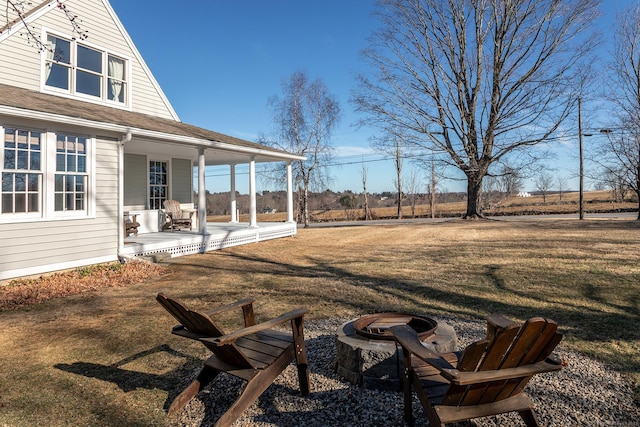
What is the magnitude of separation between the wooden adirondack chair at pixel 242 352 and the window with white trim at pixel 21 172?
642 centimetres

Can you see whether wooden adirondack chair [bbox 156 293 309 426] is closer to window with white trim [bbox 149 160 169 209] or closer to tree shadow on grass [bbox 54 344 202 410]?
tree shadow on grass [bbox 54 344 202 410]

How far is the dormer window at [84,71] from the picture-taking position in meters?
9.95

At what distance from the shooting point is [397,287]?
6902mm

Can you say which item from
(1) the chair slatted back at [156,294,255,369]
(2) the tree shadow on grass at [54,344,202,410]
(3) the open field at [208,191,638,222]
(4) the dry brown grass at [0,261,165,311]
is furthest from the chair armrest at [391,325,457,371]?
(3) the open field at [208,191,638,222]

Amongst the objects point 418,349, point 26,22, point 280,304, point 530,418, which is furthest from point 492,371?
point 26,22

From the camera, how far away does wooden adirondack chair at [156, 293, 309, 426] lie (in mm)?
2590

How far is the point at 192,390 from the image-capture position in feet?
9.68

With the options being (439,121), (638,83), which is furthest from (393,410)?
(638,83)

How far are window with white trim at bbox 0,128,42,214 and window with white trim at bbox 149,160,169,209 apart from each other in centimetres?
565

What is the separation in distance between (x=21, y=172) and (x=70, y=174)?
0.87m

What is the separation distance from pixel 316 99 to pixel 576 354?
22058mm

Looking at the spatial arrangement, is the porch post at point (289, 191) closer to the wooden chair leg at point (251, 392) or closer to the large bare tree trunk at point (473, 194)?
the large bare tree trunk at point (473, 194)

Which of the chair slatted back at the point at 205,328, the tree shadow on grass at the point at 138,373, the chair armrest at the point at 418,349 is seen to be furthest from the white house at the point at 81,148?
the chair armrest at the point at 418,349

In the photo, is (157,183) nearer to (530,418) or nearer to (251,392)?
(251,392)
